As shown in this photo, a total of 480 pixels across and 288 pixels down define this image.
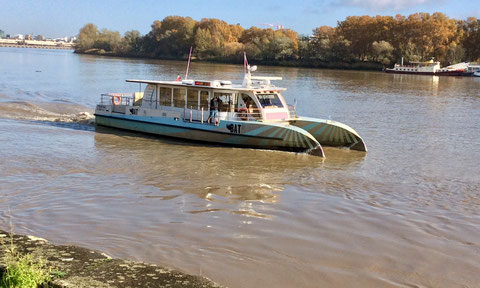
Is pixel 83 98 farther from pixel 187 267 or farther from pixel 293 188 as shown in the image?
pixel 187 267

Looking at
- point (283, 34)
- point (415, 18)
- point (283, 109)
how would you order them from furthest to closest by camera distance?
1. point (283, 34)
2. point (415, 18)
3. point (283, 109)

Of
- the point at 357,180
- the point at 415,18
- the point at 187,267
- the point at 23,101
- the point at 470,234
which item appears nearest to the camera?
the point at 187,267

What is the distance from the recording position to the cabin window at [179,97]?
67.6 ft

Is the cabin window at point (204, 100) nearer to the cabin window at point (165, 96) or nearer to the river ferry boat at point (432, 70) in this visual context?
the cabin window at point (165, 96)

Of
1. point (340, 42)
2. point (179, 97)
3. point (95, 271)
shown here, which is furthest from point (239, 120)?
point (340, 42)

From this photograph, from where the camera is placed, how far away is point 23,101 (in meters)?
31.2

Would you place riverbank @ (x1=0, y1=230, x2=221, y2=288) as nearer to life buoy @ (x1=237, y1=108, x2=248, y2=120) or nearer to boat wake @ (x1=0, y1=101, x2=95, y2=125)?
life buoy @ (x1=237, y1=108, x2=248, y2=120)

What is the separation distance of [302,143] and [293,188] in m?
4.28

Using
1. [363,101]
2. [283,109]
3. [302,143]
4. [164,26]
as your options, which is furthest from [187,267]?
[164,26]

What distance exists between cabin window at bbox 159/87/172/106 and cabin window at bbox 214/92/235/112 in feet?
7.30

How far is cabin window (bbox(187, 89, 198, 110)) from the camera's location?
66.5 feet

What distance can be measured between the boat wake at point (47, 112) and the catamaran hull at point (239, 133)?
5424 mm

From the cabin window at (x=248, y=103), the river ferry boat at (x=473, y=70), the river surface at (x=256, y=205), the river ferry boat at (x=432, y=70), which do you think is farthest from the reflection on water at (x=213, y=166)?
the river ferry boat at (x=473, y=70)

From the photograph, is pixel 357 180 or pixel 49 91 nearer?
pixel 357 180
